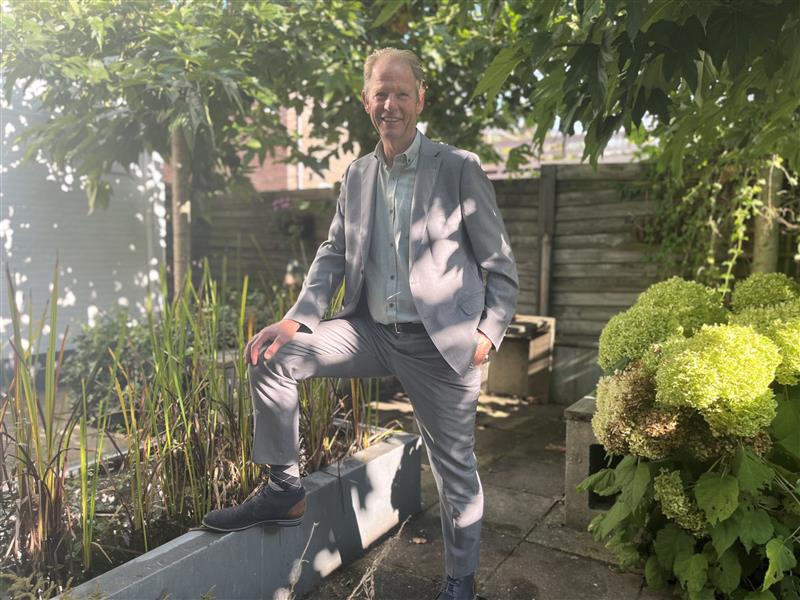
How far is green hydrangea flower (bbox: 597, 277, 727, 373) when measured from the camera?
258 cm

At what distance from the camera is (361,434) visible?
115 inches

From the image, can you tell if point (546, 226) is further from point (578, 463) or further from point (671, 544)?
point (671, 544)

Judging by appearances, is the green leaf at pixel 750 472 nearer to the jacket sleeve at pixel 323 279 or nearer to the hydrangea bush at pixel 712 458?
the hydrangea bush at pixel 712 458

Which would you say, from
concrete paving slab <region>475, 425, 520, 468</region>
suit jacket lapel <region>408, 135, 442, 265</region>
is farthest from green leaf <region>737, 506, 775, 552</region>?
concrete paving slab <region>475, 425, 520, 468</region>

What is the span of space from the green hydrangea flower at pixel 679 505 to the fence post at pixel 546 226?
11.9 feet

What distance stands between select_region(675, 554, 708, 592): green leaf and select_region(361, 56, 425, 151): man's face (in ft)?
5.86

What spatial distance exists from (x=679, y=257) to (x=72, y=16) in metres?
4.72

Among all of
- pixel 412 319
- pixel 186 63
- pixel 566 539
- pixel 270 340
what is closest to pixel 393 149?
pixel 412 319

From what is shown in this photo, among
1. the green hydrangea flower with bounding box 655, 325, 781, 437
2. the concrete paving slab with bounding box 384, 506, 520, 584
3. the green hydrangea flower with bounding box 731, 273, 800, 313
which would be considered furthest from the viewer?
the green hydrangea flower with bounding box 731, 273, 800, 313

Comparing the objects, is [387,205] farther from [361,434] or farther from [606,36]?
[361,434]

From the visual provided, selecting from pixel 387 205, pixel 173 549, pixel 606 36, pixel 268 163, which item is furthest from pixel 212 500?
pixel 268 163

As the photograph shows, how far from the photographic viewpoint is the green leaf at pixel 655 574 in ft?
7.56

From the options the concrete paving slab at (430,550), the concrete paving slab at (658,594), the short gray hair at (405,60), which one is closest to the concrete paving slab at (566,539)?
the concrete paving slab at (430,550)

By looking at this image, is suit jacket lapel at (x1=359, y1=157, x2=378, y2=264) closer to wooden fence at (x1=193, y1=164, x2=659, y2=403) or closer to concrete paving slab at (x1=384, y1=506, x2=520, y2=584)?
concrete paving slab at (x1=384, y1=506, x2=520, y2=584)
